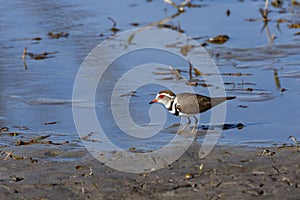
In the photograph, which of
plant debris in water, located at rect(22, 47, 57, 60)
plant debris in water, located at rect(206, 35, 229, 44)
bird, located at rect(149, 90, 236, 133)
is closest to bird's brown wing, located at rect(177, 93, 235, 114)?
bird, located at rect(149, 90, 236, 133)

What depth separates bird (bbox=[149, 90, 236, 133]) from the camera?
8117 mm

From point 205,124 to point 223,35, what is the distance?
4.29 m

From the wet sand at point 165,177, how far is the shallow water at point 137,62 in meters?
0.60

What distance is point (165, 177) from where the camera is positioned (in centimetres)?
615

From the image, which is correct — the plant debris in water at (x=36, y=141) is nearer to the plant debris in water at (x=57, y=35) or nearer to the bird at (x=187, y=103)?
the bird at (x=187, y=103)

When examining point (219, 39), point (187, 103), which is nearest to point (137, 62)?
point (219, 39)

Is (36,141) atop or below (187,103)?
below

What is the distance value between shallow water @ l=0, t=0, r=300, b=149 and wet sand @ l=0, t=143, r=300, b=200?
0.60 metres

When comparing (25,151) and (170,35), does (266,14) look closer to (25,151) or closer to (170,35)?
(170,35)

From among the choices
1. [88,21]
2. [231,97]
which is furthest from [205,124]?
[88,21]

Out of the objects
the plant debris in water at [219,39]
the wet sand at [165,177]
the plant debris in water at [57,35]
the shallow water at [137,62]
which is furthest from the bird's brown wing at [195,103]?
the plant debris in water at [57,35]

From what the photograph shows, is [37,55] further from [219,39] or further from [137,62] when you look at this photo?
[219,39]

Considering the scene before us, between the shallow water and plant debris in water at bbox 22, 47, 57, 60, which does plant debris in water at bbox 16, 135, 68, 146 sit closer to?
the shallow water

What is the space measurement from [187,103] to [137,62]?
2.71m
